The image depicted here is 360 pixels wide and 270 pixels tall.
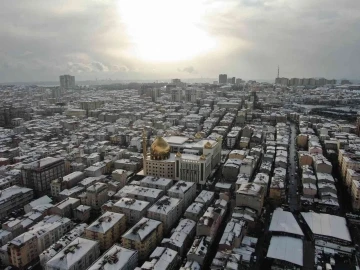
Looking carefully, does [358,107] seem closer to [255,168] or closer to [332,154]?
[332,154]

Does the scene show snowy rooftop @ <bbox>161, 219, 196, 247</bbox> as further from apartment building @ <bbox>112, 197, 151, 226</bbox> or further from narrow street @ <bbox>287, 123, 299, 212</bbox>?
narrow street @ <bbox>287, 123, 299, 212</bbox>

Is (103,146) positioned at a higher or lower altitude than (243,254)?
higher

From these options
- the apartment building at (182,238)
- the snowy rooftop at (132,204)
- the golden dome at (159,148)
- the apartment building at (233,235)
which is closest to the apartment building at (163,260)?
the apartment building at (182,238)

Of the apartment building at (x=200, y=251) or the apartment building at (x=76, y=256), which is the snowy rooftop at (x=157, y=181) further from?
the apartment building at (x=76, y=256)

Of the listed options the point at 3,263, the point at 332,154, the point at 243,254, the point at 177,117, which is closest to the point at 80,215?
the point at 3,263

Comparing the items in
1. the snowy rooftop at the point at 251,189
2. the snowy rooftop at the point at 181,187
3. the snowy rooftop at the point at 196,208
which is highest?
the snowy rooftop at the point at 251,189

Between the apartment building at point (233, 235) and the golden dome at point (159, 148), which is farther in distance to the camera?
the golden dome at point (159, 148)

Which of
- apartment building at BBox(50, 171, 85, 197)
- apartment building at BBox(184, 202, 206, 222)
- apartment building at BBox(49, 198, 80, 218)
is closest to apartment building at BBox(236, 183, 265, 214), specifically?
apartment building at BBox(184, 202, 206, 222)
